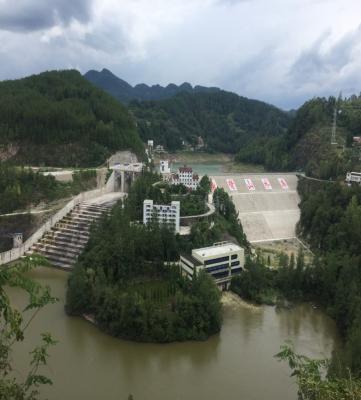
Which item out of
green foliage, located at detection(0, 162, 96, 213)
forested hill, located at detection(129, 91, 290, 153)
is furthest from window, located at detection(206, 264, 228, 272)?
forested hill, located at detection(129, 91, 290, 153)

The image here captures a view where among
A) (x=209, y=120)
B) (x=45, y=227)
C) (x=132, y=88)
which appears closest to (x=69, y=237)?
(x=45, y=227)

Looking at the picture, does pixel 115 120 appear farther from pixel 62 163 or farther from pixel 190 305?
pixel 190 305

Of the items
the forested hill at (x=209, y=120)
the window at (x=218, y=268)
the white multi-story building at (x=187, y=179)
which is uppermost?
the forested hill at (x=209, y=120)

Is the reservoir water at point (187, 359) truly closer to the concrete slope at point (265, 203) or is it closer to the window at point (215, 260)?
the window at point (215, 260)

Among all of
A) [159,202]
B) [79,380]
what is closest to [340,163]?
[159,202]

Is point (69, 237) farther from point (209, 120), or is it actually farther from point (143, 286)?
point (209, 120)

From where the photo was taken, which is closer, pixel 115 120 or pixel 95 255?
pixel 95 255

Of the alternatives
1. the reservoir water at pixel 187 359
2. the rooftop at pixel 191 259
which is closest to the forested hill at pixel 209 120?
the rooftop at pixel 191 259
